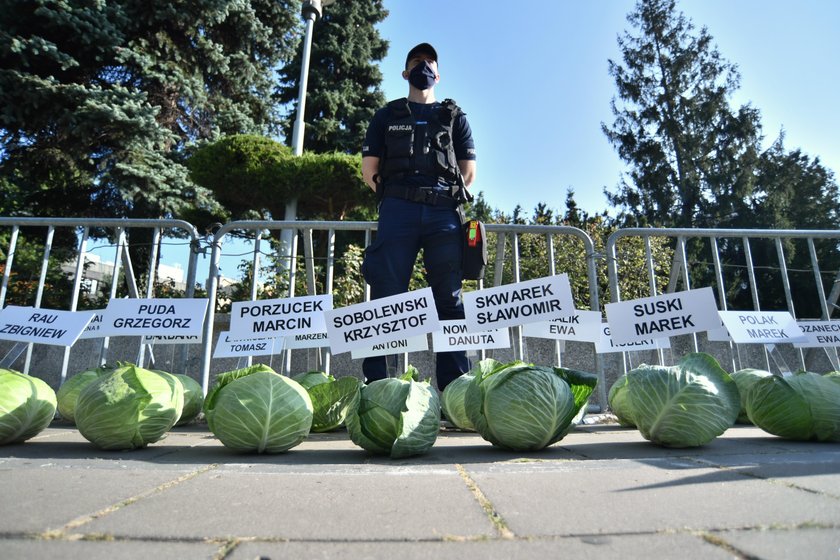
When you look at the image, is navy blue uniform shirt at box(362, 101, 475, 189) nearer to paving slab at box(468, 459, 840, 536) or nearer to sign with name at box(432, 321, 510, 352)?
sign with name at box(432, 321, 510, 352)

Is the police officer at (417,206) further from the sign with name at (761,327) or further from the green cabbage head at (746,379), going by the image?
the sign with name at (761,327)

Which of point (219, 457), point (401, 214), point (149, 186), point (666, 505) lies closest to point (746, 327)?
point (401, 214)

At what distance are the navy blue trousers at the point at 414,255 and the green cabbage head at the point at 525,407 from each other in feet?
3.84

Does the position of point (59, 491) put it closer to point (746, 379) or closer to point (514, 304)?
point (514, 304)

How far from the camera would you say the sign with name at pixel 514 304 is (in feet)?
11.4

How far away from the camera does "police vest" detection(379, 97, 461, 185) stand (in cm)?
359

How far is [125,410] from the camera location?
2.32 meters

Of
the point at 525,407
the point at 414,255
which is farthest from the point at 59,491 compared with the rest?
the point at 414,255

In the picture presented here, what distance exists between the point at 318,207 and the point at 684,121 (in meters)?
24.9

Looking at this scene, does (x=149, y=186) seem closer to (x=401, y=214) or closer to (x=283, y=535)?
(x=401, y=214)

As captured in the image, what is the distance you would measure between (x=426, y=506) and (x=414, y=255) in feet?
7.77

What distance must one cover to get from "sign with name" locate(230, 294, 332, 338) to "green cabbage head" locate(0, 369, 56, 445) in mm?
1171

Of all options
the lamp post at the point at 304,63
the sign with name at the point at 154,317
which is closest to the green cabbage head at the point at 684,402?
the sign with name at the point at 154,317

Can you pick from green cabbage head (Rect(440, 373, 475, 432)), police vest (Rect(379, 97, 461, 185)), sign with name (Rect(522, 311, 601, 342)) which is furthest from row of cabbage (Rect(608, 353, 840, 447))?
police vest (Rect(379, 97, 461, 185))
